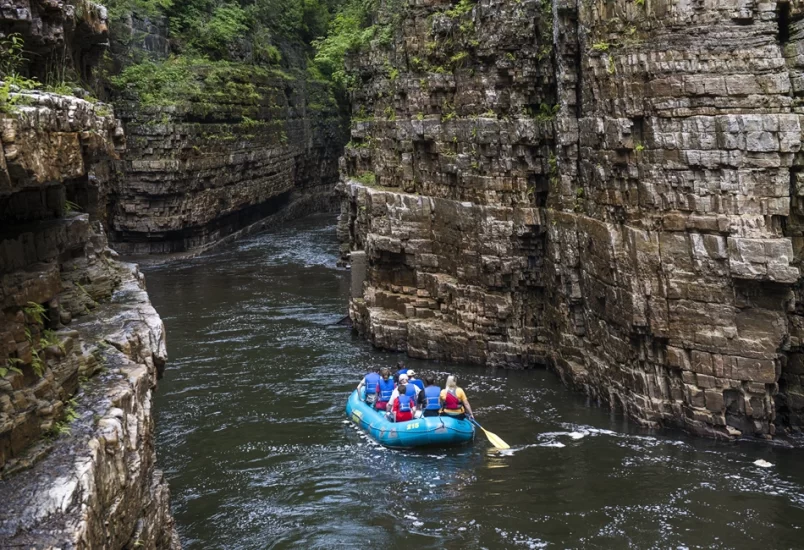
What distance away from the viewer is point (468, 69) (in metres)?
20.2

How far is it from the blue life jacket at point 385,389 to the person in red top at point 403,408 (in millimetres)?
519

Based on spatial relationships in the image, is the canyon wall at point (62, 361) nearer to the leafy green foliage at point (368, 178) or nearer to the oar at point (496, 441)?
the oar at point (496, 441)

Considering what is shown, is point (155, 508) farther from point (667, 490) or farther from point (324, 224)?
point (324, 224)

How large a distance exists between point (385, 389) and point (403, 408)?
1.03 meters

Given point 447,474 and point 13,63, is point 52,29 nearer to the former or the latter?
point 13,63

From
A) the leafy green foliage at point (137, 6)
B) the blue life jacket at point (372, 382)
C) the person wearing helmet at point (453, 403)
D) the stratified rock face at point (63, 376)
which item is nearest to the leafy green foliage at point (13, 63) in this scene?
the stratified rock face at point (63, 376)

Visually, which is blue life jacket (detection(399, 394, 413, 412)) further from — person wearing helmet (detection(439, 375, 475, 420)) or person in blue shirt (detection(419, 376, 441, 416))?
person wearing helmet (detection(439, 375, 475, 420))

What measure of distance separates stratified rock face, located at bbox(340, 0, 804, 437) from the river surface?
33.2 inches

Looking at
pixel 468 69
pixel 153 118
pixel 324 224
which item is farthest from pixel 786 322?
pixel 324 224

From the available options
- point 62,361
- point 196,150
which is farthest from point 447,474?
point 196,150

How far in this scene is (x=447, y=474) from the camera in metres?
14.4

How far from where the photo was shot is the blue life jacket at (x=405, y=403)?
609 inches

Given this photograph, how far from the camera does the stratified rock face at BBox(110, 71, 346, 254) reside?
32.4 metres

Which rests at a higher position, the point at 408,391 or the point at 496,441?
the point at 408,391
